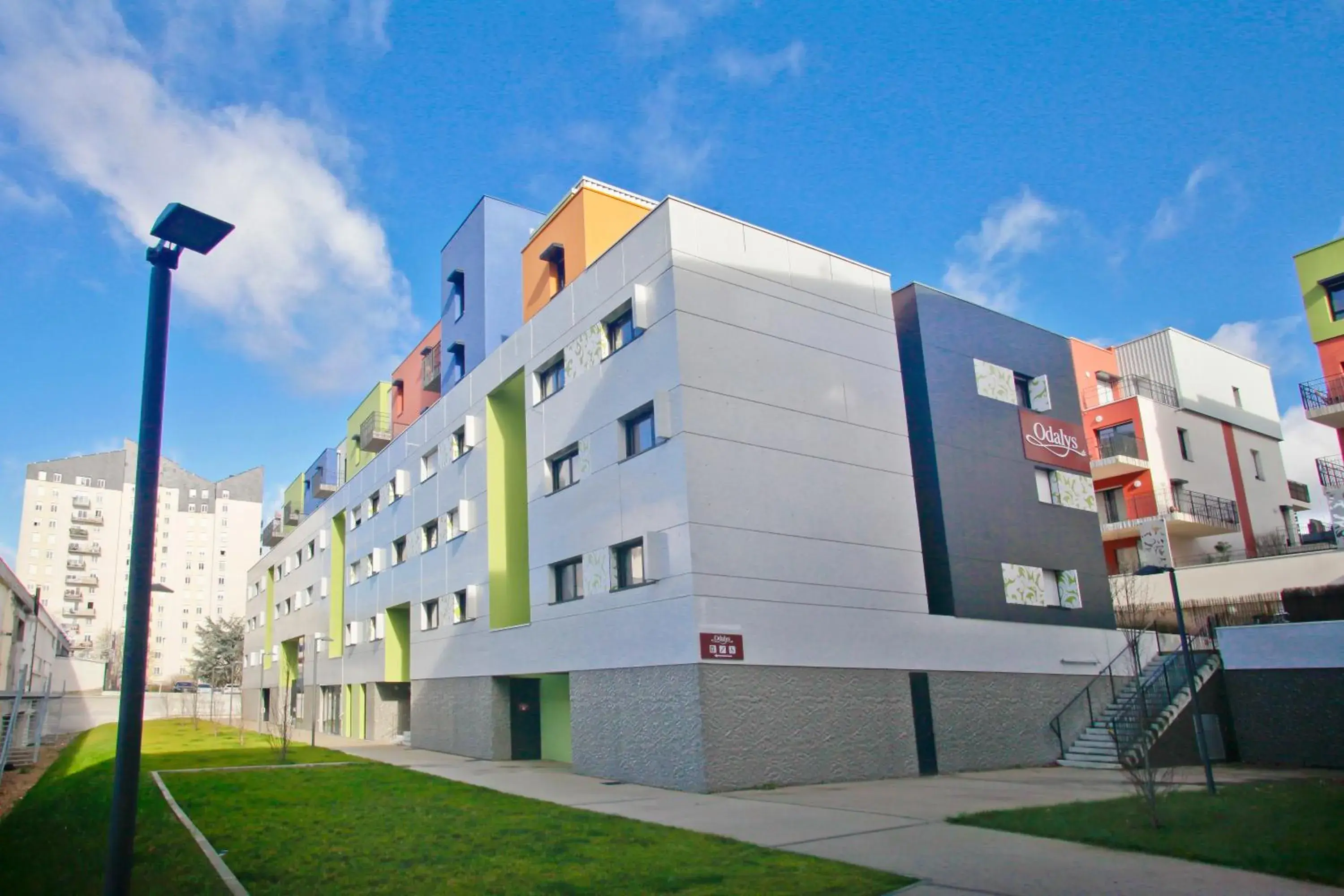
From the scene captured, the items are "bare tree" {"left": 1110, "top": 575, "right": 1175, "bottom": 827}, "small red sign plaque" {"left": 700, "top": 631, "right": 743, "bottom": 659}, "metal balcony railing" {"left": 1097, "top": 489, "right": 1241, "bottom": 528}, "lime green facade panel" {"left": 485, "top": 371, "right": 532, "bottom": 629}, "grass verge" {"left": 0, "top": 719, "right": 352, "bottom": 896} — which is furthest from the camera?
"metal balcony railing" {"left": 1097, "top": 489, "right": 1241, "bottom": 528}

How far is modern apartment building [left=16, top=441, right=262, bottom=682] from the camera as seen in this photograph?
114000 millimetres

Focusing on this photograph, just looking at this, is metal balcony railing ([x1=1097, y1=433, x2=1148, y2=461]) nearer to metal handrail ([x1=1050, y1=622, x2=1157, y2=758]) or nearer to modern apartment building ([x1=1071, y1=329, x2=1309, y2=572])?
modern apartment building ([x1=1071, y1=329, x2=1309, y2=572])

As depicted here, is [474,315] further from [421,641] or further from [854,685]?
[854,685]

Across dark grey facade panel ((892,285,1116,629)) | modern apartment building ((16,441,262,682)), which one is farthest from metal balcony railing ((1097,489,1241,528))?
modern apartment building ((16,441,262,682))

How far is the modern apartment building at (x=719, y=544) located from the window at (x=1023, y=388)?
61cm

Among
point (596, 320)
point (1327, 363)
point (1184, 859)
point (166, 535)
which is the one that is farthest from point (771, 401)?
Result: point (166, 535)

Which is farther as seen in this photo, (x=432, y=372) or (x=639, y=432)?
(x=432, y=372)

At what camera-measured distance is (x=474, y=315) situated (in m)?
30.7

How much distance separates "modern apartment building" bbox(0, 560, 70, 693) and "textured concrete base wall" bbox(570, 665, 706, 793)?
13288 mm

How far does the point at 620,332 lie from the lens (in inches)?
825

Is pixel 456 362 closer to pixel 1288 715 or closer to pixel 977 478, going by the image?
pixel 977 478

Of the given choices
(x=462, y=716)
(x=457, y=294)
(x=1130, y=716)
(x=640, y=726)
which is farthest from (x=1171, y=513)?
(x=457, y=294)

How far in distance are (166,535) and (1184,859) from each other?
131213mm

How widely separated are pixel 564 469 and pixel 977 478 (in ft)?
35.0
